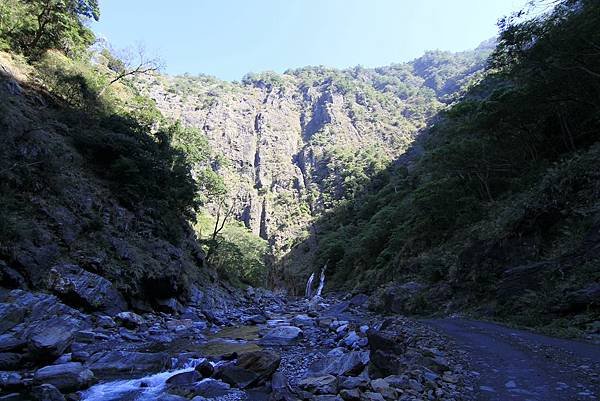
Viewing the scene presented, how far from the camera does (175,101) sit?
154 metres

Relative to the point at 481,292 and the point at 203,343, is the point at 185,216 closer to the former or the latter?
the point at 203,343

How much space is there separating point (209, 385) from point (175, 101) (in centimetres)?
16029

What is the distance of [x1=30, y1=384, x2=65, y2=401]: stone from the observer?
6645mm

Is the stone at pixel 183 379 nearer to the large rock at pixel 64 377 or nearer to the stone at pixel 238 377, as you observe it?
the stone at pixel 238 377

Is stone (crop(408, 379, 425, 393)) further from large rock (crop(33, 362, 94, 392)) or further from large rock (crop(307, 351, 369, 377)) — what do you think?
large rock (crop(33, 362, 94, 392))

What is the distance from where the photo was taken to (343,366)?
881 cm

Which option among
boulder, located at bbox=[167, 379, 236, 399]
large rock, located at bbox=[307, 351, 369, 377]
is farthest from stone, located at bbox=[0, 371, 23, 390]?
large rock, located at bbox=[307, 351, 369, 377]

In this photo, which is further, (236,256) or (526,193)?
(236,256)

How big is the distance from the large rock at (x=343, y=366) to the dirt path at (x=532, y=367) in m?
2.35

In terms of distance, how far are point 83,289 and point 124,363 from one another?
659 cm

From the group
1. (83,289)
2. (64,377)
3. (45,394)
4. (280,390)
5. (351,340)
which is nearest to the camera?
(45,394)

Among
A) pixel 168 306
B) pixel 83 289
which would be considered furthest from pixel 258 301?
pixel 83 289

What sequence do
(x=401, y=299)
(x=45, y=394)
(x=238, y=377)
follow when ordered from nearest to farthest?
1. (x=45, y=394)
2. (x=238, y=377)
3. (x=401, y=299)

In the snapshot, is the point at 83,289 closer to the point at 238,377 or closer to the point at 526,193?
the point at 238,377
